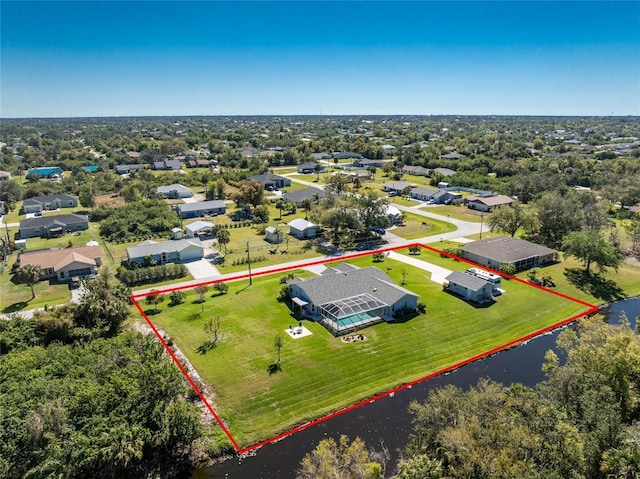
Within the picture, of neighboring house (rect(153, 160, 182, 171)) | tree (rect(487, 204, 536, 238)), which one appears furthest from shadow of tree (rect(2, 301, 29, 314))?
neighboring house (rect(153, 160, 182, 171))

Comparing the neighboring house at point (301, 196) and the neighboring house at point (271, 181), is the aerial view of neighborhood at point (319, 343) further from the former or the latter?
the neighboring house at point (271, 181)

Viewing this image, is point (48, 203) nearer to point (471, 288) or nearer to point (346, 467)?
point (471, 288)

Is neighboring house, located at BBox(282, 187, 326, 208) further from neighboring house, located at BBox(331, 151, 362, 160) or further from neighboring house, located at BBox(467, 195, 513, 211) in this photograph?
neighboring house, located at BBox(331, 151, 362, 160)

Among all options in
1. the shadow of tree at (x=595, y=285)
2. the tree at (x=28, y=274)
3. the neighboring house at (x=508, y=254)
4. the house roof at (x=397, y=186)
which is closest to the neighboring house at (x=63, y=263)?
the tree at (x=28, y=274)

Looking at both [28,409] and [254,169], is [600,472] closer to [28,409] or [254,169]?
[28,409]

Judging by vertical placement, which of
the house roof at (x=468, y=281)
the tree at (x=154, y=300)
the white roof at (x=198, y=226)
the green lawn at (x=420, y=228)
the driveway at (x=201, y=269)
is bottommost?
the green lawn at (x=420, y=228)
